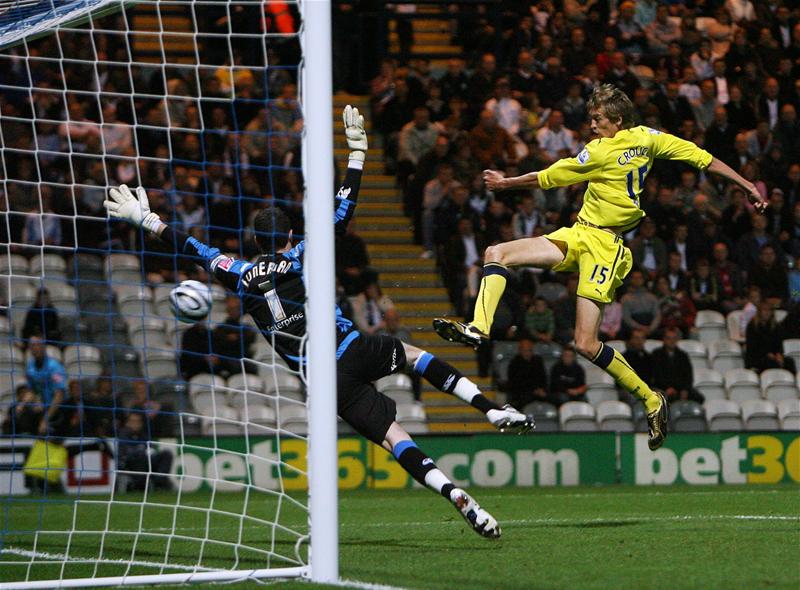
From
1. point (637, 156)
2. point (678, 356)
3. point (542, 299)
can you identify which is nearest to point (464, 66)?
point (542, 299)

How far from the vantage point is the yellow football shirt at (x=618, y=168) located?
916 cm

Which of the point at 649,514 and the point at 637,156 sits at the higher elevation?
the point at 637,156

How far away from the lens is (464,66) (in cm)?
1938

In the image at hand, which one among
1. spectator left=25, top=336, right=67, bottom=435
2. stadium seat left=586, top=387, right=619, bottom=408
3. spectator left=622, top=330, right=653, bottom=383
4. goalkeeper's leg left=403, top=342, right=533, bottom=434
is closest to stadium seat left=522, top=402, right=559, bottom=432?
stadium seat left=586, top=387, right=619, bottom=408

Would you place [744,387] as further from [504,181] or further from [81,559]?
[81,559]

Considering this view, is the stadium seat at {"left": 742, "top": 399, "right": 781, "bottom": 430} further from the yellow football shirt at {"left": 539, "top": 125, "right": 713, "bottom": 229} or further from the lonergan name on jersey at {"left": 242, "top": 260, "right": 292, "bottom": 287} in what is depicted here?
the lonergan name on jersey at {"left": 242, "top": 260, "right": 292, "bottom": 287}

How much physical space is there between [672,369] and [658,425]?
6.70 m

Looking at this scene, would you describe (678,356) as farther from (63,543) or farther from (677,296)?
(63,543)

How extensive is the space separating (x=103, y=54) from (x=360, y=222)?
4.21 metres

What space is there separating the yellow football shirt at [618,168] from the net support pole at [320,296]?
10.3 feet

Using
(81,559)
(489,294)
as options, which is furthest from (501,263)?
(81,559)

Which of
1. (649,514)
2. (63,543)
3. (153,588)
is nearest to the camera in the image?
(153,588)

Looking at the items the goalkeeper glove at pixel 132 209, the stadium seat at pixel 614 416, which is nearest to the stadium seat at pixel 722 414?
the stadium seat at pixel 614 416

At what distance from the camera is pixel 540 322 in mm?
16391
